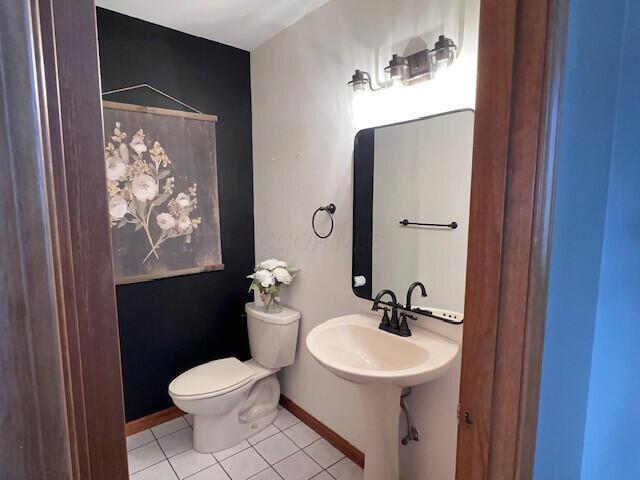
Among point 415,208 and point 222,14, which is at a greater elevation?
point 222,14

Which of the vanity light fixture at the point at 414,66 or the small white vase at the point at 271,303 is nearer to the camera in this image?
the vanity light fixture at the point at 414,66

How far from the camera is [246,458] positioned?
2.04 meters

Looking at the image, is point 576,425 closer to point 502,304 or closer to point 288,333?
point 502,304

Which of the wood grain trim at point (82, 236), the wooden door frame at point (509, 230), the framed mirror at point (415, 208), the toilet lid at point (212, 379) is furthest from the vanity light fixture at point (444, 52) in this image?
the toilet lid at point (212, 379)

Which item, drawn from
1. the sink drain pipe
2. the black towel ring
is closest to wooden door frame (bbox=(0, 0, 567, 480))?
the sink drain pipe

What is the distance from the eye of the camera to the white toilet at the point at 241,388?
1966 millimetres

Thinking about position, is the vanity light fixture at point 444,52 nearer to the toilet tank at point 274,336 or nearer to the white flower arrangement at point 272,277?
the white flower arrangement at point 272,277

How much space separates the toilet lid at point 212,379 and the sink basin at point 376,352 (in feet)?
2.38

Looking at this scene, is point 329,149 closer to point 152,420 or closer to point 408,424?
point 408,424

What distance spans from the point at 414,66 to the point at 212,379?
1909 mm

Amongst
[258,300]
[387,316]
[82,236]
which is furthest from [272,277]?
[82,236]

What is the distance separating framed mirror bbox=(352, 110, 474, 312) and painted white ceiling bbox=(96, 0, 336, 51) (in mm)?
847

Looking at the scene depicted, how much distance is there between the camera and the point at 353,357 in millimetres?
1672

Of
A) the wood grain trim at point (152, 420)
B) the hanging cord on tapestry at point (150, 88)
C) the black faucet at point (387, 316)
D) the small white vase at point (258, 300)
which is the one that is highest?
the hanging cord on tapestry at point (150, 88)
